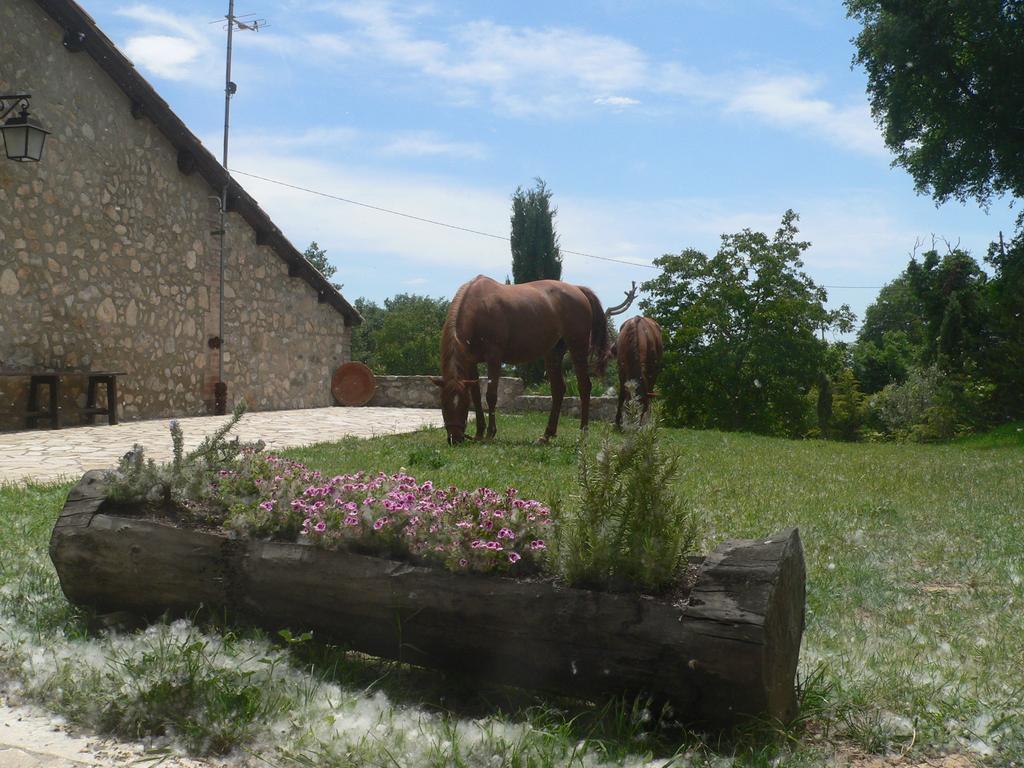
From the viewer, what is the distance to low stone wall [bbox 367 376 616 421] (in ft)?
67.2

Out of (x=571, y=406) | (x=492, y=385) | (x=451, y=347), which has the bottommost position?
(x=571, y=406)

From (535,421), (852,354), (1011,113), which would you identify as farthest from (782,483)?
(852,354)

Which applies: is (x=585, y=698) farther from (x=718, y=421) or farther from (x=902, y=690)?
(x=718, y=421)

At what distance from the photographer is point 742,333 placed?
980 inches

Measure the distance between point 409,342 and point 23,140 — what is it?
157 feet

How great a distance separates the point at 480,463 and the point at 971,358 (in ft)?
58.4

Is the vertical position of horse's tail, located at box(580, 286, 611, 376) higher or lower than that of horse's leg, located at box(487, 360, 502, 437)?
higher

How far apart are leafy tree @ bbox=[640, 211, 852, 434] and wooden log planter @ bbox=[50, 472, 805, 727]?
72.5 ft

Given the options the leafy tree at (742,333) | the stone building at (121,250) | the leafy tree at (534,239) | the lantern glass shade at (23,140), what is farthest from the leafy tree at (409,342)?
the lantern glass shade at (23,140)

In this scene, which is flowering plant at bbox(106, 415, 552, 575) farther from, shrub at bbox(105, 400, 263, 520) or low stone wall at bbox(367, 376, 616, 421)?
low stone wall at bbox(367, 376, 616, 421)

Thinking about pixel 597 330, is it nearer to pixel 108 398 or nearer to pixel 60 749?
pixel 108 398

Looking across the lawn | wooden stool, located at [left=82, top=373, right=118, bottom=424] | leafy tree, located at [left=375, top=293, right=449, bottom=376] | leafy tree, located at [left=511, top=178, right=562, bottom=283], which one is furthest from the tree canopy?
the lawn

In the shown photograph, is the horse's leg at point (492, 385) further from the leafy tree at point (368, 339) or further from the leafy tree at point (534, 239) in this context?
the leafy tree at point (368, 339)

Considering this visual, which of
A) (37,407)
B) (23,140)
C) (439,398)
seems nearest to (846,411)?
(439,398)
